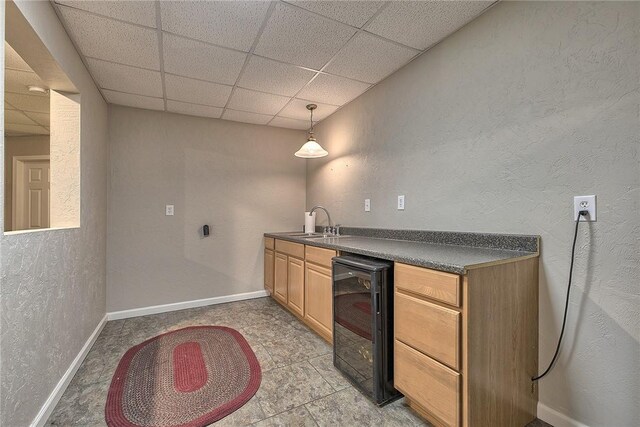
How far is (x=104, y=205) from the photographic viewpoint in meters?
→ 2.86

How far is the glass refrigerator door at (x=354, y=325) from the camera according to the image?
1.68 m

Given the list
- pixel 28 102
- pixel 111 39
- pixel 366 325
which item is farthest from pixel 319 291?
pixel 28 102

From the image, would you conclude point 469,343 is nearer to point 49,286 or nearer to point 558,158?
point 558,158

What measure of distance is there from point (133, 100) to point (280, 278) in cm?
243

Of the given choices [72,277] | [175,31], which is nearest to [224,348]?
[72,277]

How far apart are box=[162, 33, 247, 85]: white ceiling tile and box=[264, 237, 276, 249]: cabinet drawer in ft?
5.94

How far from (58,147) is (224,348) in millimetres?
1905

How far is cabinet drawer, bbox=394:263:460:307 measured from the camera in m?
1.24

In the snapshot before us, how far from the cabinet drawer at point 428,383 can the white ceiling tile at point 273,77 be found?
2.18 m

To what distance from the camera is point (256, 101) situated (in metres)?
2.97

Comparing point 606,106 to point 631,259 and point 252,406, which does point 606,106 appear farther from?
point 252,406

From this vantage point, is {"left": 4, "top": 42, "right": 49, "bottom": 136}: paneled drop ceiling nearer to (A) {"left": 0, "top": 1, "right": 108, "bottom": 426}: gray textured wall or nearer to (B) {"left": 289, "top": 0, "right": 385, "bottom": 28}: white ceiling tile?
(A) {"left": 0, "top": 1, "right": 108, "bottom": 426}: gray textured wall

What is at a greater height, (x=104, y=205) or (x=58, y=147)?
(x=58, y=147)

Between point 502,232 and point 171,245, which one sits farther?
point 171,245
